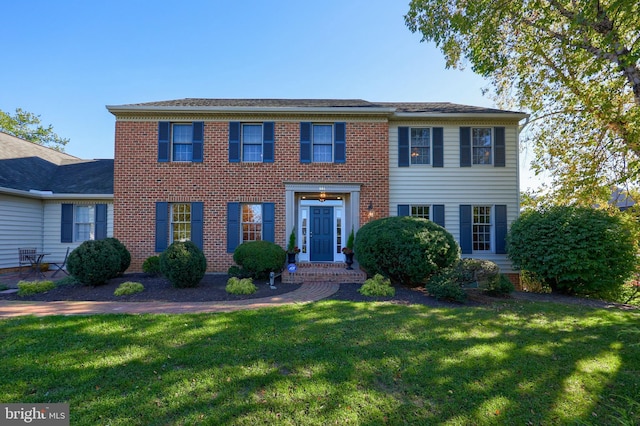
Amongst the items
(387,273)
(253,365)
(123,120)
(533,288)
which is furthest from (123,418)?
(533,288)

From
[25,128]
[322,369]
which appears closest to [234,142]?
[322,369]

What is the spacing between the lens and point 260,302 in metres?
6.09

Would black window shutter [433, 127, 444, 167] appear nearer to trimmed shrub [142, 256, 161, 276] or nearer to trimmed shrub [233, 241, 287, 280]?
trimmed shrub [233, 241, 287, 280]

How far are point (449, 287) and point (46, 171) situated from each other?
53.7 ft

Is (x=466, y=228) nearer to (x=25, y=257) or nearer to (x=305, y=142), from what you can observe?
(x=305, y=142)

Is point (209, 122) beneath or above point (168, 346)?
above

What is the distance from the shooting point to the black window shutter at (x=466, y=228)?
393 inches

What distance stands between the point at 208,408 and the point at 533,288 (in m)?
10.3

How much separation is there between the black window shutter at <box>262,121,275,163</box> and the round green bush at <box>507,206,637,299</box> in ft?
27.7

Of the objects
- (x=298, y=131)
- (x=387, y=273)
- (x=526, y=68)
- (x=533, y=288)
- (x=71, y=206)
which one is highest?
(x=526, y=68)

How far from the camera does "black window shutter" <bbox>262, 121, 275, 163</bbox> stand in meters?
9.84

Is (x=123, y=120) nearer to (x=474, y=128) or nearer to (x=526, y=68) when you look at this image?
(x=474, y=128)

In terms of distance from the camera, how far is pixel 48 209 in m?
10.7

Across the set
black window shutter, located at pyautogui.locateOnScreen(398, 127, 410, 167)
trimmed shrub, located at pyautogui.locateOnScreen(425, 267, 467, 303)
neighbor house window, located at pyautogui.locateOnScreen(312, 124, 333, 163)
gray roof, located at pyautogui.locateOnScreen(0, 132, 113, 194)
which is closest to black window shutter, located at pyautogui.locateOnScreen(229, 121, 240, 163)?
neighbor house window, located at pyautogui.locateOnScreen(312, 124, 333, 163)
